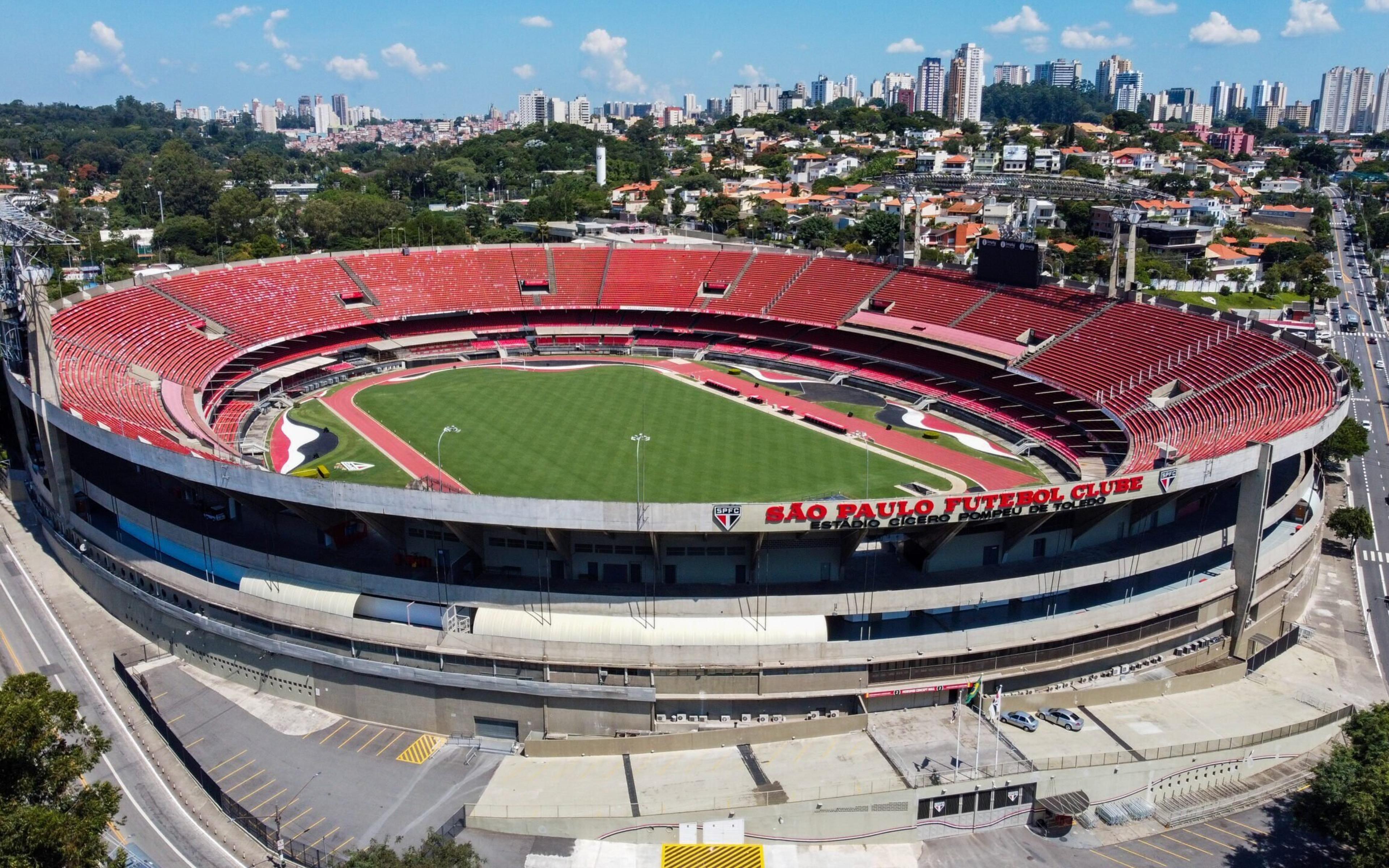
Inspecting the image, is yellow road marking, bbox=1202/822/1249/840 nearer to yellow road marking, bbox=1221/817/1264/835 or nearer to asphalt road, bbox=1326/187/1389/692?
yellow road marking, bbox=1221/817/1264/835

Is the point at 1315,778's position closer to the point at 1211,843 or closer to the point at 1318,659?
the point at 1211,843

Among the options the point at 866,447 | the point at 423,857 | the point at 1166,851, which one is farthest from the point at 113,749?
the point at 866,447

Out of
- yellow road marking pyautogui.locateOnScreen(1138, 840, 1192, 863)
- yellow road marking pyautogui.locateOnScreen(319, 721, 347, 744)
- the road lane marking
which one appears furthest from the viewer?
yellow road marking pyautogui.locateOnScreen(319, 721, 347, 744)

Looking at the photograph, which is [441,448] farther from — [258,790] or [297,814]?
[297,814]

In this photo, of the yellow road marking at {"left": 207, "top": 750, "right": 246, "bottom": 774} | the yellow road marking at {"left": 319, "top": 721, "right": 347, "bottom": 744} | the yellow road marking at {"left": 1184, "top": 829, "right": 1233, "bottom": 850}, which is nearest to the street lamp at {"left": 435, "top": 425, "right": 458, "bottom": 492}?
the yellow road marking at {"left": 319, "top": 721, "right": 347, "bottom": 744}

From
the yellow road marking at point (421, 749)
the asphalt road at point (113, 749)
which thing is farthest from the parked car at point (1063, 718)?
the asphalt road at point (113, 749)

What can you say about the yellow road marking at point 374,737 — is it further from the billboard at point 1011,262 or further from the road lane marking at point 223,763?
the billboard at point 1011,262

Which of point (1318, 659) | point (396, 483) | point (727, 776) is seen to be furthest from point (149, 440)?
point (1318, 659)
